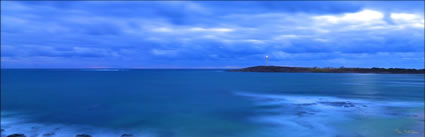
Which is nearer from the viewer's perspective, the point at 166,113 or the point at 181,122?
the point at 181,122

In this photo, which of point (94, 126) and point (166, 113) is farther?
point (166, 113)

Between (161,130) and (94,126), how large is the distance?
3979 mm

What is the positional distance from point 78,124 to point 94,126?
116 cm

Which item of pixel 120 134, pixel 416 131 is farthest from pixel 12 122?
pixel 416 131

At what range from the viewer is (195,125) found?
1642 centimetres

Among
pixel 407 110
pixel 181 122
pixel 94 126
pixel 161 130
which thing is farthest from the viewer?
pixel 407 110

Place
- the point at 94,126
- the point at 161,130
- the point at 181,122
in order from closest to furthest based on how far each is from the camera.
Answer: the point at 161,130 < the point at 94,126 < the point at 181,122

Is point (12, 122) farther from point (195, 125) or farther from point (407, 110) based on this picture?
point (407, 110)

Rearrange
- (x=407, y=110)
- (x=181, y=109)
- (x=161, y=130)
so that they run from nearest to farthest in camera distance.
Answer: (x=161, y=130)
(x=407, y=110)
(x=181, y=109)

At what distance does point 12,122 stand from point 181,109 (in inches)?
426

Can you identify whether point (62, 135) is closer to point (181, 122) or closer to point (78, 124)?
point (78, 124)

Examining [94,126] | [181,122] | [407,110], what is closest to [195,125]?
[181,122]

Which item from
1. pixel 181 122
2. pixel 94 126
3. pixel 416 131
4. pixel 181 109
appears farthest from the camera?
pixel 181 109

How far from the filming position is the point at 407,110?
2047cm
